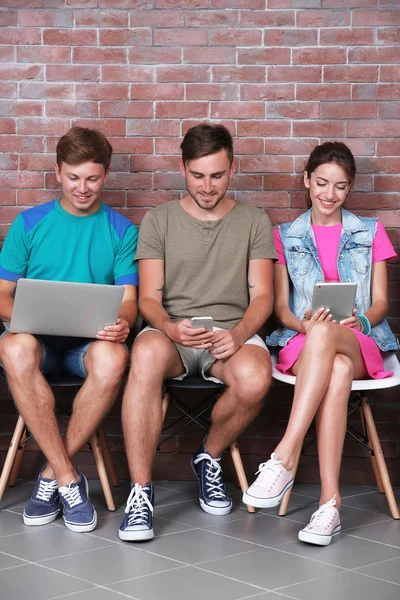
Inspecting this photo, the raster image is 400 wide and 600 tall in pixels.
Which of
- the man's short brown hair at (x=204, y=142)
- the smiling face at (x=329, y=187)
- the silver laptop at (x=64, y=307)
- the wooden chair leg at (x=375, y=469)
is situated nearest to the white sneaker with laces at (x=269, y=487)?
the wooden chair leg at (x=375, y=469)

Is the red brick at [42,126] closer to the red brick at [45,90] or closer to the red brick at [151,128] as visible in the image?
the red brick at [45,90]

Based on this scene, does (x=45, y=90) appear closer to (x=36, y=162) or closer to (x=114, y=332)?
(x=36, y=162)

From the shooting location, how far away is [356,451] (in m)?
3.71

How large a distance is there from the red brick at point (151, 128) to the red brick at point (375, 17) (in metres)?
0.91

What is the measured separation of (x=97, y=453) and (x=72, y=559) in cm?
64

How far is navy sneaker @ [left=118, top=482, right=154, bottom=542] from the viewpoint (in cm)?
278

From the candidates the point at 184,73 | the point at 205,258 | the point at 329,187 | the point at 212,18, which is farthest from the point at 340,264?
the point at 212,18

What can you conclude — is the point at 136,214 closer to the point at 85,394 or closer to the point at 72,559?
the point at 85,394

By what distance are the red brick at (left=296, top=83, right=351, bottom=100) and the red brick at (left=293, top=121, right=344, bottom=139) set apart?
0.35ft

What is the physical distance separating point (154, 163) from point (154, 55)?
47cm

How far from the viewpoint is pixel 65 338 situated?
330 cm

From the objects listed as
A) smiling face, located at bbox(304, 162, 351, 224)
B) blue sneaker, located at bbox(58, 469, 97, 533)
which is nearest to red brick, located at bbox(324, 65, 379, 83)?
smiling face, located at bbox(304, 162, 351, 224)

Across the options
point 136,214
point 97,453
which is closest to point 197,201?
point 136,214

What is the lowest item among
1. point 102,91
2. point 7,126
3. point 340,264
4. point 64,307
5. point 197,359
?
point 197,359
